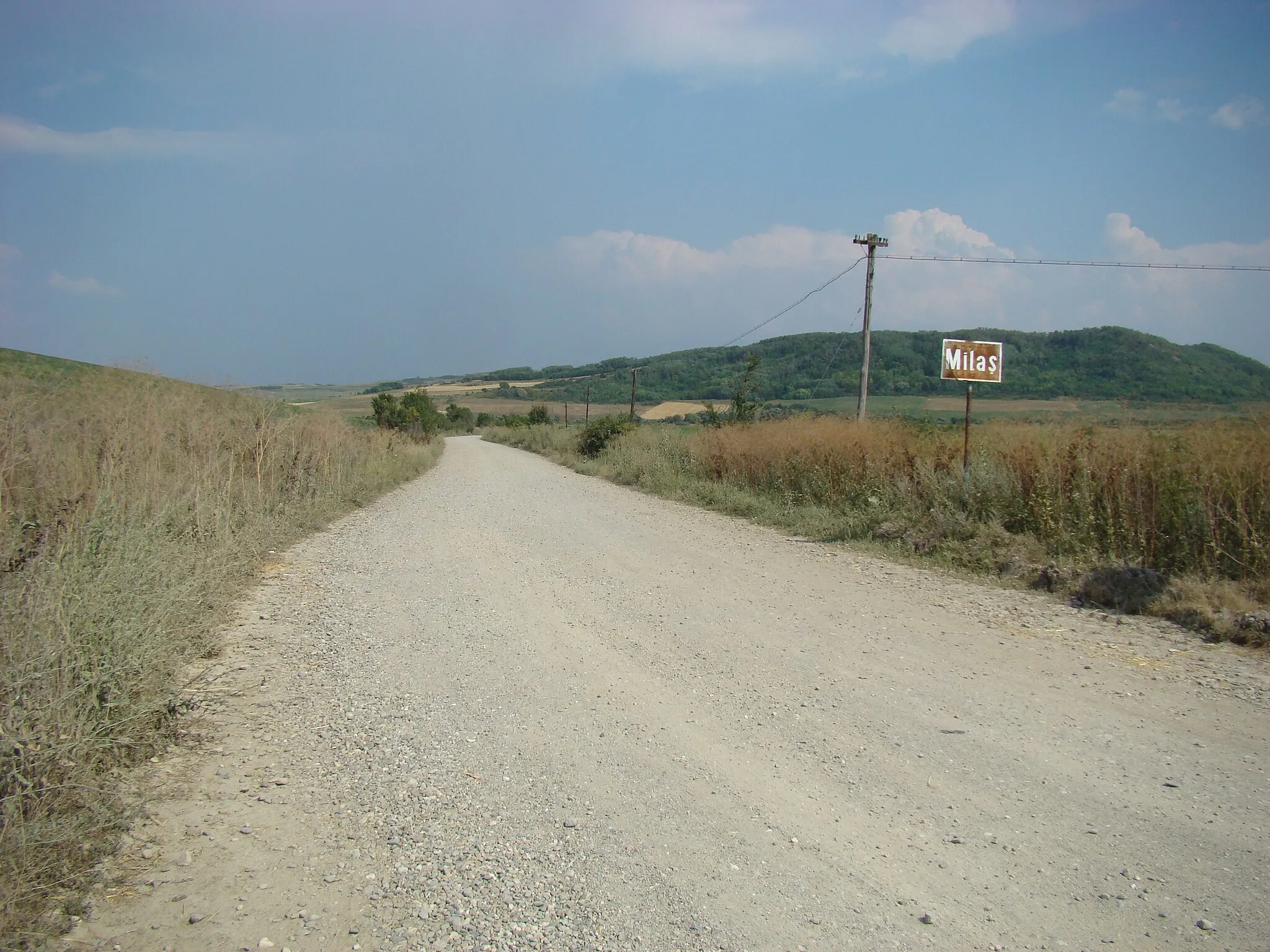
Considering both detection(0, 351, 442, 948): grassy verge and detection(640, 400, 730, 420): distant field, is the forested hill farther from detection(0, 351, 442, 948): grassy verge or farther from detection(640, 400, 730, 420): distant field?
detection(0, 351, 442, 948): grassy verge

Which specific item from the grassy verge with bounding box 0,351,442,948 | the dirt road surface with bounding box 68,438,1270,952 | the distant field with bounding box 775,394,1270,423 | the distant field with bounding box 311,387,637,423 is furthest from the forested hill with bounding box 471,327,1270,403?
the distant field with bounding box 311,387,637,423

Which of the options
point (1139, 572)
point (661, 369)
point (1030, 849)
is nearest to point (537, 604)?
point (1030, 849)

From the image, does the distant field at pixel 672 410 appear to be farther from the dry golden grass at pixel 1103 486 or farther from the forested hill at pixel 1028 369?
the dry golden grass at pixel 1103 486

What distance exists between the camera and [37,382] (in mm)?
8680

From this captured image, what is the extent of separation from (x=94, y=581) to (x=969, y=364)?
10.8 m

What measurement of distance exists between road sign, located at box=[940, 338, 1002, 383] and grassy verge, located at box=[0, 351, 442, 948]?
9.45 meters

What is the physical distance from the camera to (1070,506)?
375 inches

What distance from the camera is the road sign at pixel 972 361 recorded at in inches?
443

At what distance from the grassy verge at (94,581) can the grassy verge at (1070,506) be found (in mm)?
7815

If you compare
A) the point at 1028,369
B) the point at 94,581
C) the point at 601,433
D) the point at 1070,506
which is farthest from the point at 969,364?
the point at 601,433

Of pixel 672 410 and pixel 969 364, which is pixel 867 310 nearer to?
pixel 969 364

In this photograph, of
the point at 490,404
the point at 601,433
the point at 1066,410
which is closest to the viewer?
the point at 1066,410

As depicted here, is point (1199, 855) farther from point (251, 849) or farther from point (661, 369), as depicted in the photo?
point (661, 369)

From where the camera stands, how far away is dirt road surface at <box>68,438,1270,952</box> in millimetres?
2938
